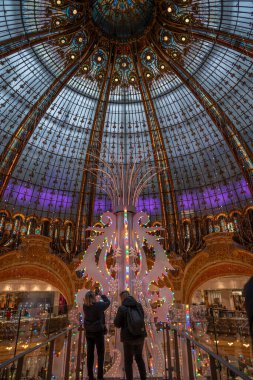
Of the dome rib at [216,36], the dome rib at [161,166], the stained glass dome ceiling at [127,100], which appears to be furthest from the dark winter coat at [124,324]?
the dome rib at [161,166]

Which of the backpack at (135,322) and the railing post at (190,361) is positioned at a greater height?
the backpack at (135,322)

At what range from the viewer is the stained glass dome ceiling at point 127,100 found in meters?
19.3

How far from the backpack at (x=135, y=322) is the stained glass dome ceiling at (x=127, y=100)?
503 inches

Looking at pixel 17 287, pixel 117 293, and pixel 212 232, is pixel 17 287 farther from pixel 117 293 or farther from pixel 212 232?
pixel 117 293

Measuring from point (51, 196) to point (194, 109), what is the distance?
581 inches

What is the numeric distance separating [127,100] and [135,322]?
73.5ft

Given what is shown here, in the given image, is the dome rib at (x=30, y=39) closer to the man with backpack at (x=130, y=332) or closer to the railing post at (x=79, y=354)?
the railing post at (x=79, y=354)

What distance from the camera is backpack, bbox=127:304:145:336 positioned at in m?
5.14

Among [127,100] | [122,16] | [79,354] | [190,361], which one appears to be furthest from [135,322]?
[127,100]

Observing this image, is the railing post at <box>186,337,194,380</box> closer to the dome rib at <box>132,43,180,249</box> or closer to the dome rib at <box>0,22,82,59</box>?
the dome rib at <box>0,22,82,59</box>

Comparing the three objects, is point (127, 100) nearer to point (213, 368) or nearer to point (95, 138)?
point (95, 138)

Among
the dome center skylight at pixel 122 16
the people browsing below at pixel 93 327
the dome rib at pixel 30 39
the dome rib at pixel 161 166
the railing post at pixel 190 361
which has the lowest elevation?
the railing post at pixel 190 361

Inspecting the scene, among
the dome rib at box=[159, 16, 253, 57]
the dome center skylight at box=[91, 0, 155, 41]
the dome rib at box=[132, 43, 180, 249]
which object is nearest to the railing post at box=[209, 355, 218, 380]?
the dome rib at box=[159, 16, 253, 57]

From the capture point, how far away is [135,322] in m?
5.17
